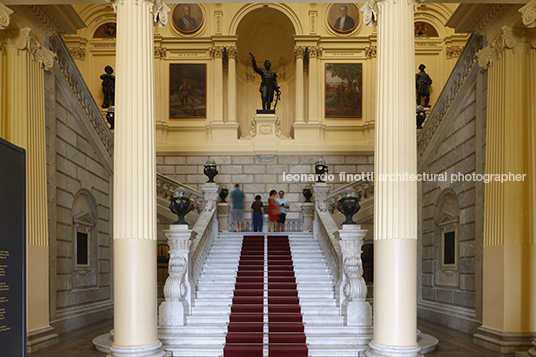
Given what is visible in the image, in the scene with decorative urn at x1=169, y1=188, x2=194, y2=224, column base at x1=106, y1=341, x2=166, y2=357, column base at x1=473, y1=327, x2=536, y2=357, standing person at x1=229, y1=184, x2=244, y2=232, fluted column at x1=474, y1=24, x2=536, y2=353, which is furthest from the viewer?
standing person at x1=229, y1=184, x2=244, y2=232

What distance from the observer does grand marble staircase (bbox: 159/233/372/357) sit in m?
8.02

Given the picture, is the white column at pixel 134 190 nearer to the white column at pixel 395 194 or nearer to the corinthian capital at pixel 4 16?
the corinthian capital at pixel 4 16

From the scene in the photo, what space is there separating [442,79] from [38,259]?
16.3 meters

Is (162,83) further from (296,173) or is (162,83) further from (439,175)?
(439,175)

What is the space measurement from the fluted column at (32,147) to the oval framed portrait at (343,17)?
1277 cm

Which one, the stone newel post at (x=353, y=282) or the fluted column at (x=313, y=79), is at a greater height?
the fluted column at (x=313, y=79)

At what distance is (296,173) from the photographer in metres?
17.9

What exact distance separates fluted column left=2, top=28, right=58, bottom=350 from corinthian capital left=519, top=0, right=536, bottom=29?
8.45 metres

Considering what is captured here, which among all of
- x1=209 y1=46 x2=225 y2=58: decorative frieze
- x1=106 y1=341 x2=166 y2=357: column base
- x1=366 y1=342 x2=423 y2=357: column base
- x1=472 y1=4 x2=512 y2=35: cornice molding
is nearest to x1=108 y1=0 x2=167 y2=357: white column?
x1=106 y1=341 x2=166 y2=357: column base

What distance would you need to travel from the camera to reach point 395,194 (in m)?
6.54

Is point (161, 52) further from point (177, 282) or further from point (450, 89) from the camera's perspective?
point (177, 282)

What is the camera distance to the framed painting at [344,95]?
62.5 ft

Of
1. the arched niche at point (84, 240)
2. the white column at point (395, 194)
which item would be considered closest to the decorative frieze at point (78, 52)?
the arched niche at point (84, 240)

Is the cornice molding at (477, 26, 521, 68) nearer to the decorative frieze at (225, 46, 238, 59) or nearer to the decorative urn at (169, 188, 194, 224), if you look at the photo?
the decorative urn at (169, 188, 194, 224)
